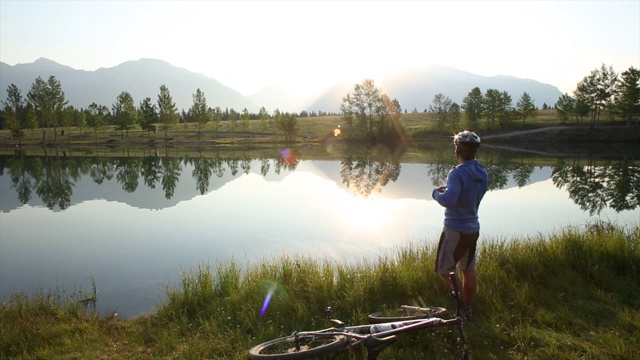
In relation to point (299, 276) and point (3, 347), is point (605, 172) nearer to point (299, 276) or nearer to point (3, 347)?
point (299, 276)

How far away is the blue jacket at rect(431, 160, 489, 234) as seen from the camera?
5.24 metres

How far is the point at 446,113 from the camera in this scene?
8250cm

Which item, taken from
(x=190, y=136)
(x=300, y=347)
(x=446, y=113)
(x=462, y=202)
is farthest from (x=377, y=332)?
(x=190, y=136)

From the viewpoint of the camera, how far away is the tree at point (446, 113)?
269 ft

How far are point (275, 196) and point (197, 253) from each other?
11.6 meters

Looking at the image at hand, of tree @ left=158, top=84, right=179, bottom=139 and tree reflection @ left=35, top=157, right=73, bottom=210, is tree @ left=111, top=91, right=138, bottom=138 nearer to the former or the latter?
tree @ left=158, top=84, right=179, bottom=139

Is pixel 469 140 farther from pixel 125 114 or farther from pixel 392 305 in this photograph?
pixel 125 114

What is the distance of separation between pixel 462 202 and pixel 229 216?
14.2m

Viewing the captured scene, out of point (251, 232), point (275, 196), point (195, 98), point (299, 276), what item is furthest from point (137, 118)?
point (299, 276)

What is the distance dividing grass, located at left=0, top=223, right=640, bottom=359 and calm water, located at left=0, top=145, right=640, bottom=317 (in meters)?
2.08

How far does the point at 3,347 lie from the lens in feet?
18.8

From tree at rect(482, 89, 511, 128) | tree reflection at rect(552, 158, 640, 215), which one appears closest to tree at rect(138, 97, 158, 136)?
tree at rect(482, 89, 511, 128)

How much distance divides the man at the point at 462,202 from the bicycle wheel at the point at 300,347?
1.73 metres

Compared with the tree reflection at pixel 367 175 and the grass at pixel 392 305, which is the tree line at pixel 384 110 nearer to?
the tree reflection at pixel 367 175
